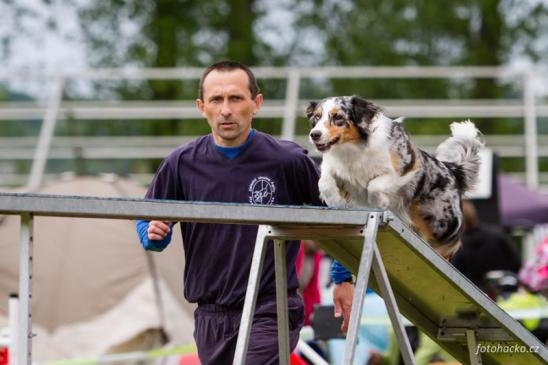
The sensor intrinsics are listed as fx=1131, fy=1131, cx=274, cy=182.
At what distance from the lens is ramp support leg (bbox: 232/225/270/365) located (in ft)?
13.6

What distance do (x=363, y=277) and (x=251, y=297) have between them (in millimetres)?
515

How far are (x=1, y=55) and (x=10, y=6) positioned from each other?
1.06 m

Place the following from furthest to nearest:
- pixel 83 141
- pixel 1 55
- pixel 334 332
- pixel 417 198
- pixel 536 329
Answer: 1. pixel 1 55
2. pixel 83 141
3. pixel 536 329
4. pixel 334 332
5. pixel 417 198

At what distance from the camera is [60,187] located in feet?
34.4

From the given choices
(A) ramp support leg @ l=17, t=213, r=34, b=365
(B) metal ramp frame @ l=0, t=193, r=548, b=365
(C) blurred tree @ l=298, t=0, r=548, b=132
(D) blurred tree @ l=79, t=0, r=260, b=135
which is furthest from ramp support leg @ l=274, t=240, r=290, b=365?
(C) blurred tree @ l=298, t=0, r=548, b=132

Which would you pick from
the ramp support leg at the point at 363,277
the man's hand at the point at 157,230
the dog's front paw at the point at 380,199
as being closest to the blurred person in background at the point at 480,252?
the dog's front paw at the point at 380,199

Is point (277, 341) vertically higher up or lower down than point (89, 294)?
higher up

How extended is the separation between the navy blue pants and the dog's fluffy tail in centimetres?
109

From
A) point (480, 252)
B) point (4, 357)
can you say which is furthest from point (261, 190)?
point (480, 252)

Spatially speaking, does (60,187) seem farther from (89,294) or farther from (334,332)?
(334,332)

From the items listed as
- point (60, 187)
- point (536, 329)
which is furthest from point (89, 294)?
point (536, 329)

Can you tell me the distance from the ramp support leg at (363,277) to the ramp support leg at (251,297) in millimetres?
472

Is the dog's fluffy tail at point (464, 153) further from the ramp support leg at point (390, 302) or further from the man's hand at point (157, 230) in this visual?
the man's hand at point (157, 230)

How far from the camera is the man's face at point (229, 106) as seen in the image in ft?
15.1
